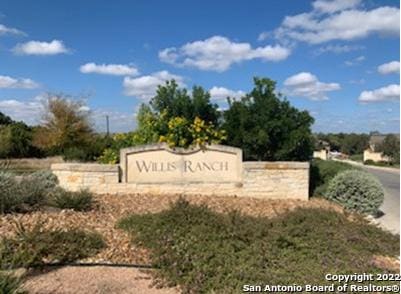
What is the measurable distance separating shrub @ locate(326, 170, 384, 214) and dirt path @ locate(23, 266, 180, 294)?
785 centimetres

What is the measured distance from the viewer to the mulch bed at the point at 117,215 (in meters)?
6.56

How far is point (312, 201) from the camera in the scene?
40.1 feet

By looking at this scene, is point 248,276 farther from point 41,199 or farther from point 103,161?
point 103,161

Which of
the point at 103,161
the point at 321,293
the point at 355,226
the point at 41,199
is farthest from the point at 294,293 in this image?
the point at 103,161

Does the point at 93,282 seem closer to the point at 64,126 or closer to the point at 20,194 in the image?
the point at 20,194

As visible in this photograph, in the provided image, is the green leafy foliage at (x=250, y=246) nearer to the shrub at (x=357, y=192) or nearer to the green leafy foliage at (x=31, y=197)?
the green leafy foliage at (x=31, y=197)

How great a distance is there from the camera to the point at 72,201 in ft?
29.6

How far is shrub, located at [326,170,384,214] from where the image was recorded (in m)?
12.1

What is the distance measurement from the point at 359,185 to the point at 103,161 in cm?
698

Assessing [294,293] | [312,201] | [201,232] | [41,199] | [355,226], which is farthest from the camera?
[312,201]

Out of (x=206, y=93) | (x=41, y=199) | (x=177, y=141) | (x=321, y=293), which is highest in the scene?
(x=206, y=93)

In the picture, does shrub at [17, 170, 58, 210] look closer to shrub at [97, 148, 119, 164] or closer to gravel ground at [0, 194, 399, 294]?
gravel ground at [0, 194, 399, 294]

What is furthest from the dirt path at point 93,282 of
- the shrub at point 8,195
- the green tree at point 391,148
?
the green tree at point 391,148

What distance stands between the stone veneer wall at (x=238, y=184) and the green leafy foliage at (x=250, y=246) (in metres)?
3.69
